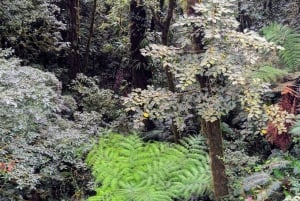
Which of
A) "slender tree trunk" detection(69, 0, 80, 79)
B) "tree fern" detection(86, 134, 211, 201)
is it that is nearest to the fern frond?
"tree fern" detection(86, 134, 211, 201)

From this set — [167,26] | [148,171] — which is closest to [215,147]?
[148,171]

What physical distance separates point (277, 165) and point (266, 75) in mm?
1192

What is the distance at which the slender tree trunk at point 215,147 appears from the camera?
3273 millimetres

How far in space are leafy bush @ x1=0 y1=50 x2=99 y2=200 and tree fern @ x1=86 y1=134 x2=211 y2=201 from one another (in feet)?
0.86

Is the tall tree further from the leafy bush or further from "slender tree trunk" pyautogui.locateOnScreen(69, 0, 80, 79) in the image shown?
the leafy bush

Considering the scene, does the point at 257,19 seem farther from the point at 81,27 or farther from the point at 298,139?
the point at 298,139

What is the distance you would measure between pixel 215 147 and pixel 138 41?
3.45 metres

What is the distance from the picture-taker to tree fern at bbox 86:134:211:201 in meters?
3.89

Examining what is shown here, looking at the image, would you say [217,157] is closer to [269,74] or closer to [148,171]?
[148,171]

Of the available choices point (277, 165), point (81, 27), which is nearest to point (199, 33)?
point (277, 165)

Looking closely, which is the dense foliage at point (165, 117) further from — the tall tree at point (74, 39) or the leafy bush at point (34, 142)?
the tall tree at point (74, 39)

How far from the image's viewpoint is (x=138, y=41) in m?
6.61

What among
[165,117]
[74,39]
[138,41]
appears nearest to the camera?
[165,117]

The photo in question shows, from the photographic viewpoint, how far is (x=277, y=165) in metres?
3.80
